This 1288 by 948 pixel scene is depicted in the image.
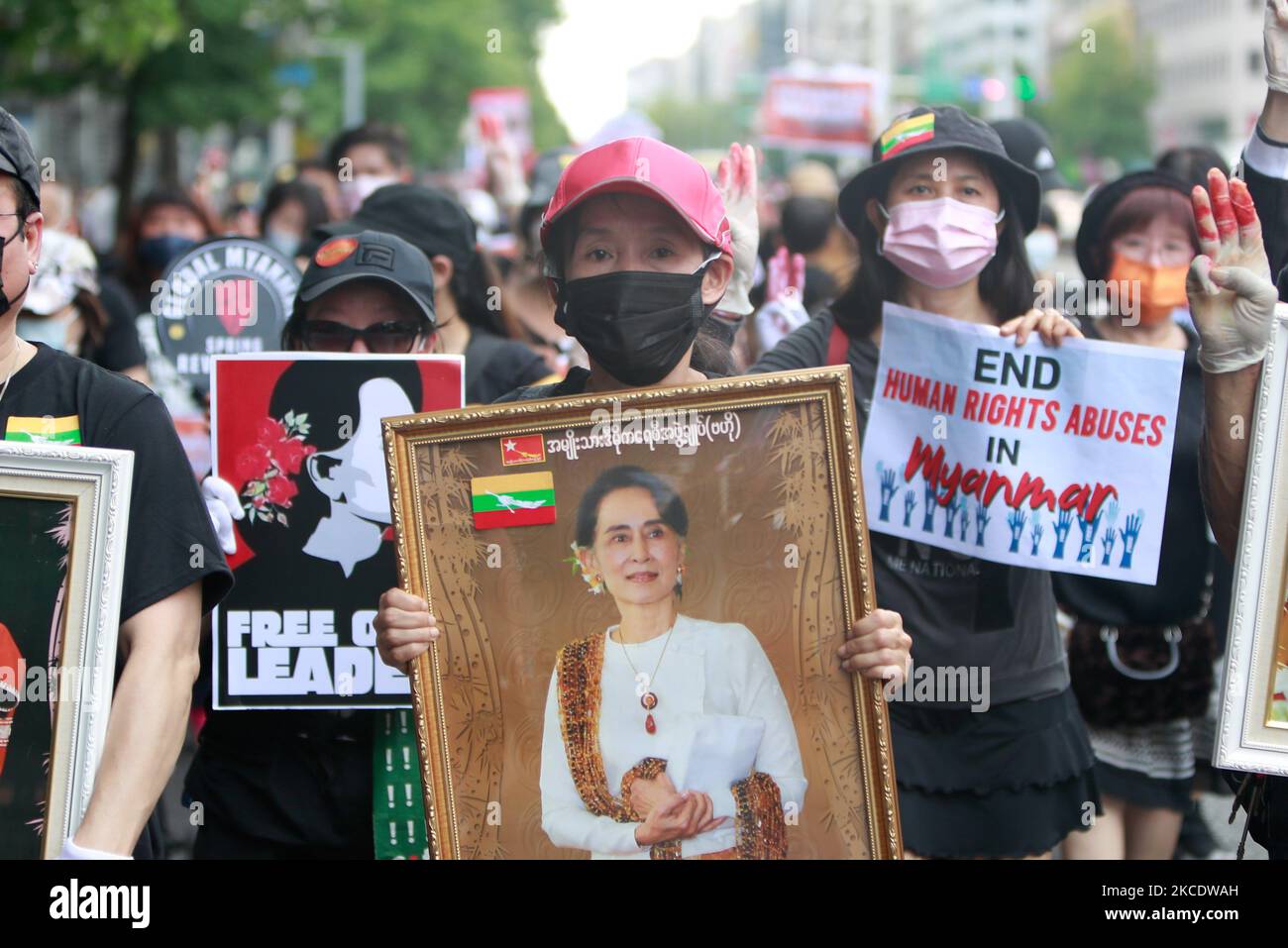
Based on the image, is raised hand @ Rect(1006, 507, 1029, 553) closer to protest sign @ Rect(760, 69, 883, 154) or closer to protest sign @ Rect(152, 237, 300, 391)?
protest sign @ Rect(152, 237, 300, 391)

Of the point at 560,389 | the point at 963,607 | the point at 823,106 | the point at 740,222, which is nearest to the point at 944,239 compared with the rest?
the point at 740,222

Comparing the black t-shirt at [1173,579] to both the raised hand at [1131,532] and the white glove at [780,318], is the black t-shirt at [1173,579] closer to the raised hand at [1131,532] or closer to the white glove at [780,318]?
the raised hand at [1131,532]

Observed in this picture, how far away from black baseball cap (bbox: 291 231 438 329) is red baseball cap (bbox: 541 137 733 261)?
101 centimetres

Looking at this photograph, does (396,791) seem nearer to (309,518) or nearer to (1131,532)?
(309,518)

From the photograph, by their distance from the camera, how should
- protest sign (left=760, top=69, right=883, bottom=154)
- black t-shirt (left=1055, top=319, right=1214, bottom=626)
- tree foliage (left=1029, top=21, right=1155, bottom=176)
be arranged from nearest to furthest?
black t-shirt (left=1055, top=319, right=1214, bottom=626) < protest sign (left=760, top=69, right=883, bottom=154) < tree foliage (left=1029, top=21, right=1155, bottom=176)

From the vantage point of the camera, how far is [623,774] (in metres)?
2.98

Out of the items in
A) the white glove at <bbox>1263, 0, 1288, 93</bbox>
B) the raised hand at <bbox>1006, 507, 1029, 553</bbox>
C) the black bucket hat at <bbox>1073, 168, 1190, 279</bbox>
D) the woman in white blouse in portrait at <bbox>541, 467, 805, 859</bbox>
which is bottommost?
the woman in white blouse in portrait at <bbox>541, 467, 805, 859</bbox>

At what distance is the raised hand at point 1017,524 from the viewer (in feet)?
13.3

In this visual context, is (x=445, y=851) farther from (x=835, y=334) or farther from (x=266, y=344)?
(x=266, y=344)

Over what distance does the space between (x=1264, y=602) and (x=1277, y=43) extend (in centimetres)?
118

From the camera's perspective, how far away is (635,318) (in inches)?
125

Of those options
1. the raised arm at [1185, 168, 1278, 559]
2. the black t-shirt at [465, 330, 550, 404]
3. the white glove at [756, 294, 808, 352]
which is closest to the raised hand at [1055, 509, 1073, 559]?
the raised arm at [1185, 168, 1278, 559]

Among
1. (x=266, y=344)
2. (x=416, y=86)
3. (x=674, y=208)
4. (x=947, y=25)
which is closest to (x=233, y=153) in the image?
(x=416, y=86)

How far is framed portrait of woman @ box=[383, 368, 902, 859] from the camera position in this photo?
9.75 ft
